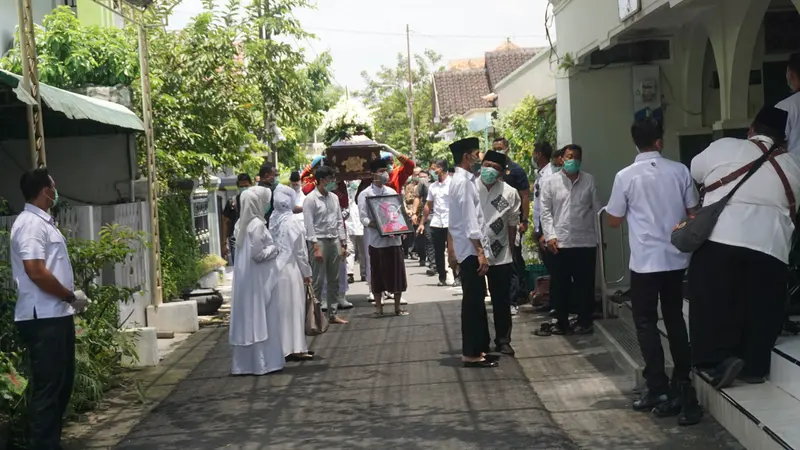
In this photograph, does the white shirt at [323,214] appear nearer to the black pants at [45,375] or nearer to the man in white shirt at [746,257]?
the black pants at [45,375]

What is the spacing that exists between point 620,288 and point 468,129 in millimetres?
23885

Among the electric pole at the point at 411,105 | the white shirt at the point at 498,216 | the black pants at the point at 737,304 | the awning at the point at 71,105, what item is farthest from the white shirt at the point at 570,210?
the electric pole at the point at 411,105

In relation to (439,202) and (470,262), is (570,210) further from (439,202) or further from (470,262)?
(439,202)

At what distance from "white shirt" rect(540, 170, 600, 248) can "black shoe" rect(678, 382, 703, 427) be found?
4.29m

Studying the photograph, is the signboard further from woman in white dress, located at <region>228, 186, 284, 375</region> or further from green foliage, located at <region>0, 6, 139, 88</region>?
green foliage, located at <region>0, 6, 139, 88</region>

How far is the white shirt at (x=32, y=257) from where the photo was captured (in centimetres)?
725

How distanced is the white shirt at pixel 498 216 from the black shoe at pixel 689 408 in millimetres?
3283

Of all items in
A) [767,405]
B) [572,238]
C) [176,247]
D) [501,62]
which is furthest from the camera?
[501,62]

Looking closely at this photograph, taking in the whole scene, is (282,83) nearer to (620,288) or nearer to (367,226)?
(367,226)

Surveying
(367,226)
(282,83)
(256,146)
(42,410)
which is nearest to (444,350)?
(367,226)

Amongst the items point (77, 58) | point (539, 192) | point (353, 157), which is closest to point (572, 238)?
point (539, 192)

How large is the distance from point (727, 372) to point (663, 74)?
7.29 meters

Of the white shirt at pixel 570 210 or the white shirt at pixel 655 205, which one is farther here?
the white shirt at pixel 570 210

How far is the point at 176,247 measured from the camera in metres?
16.8
